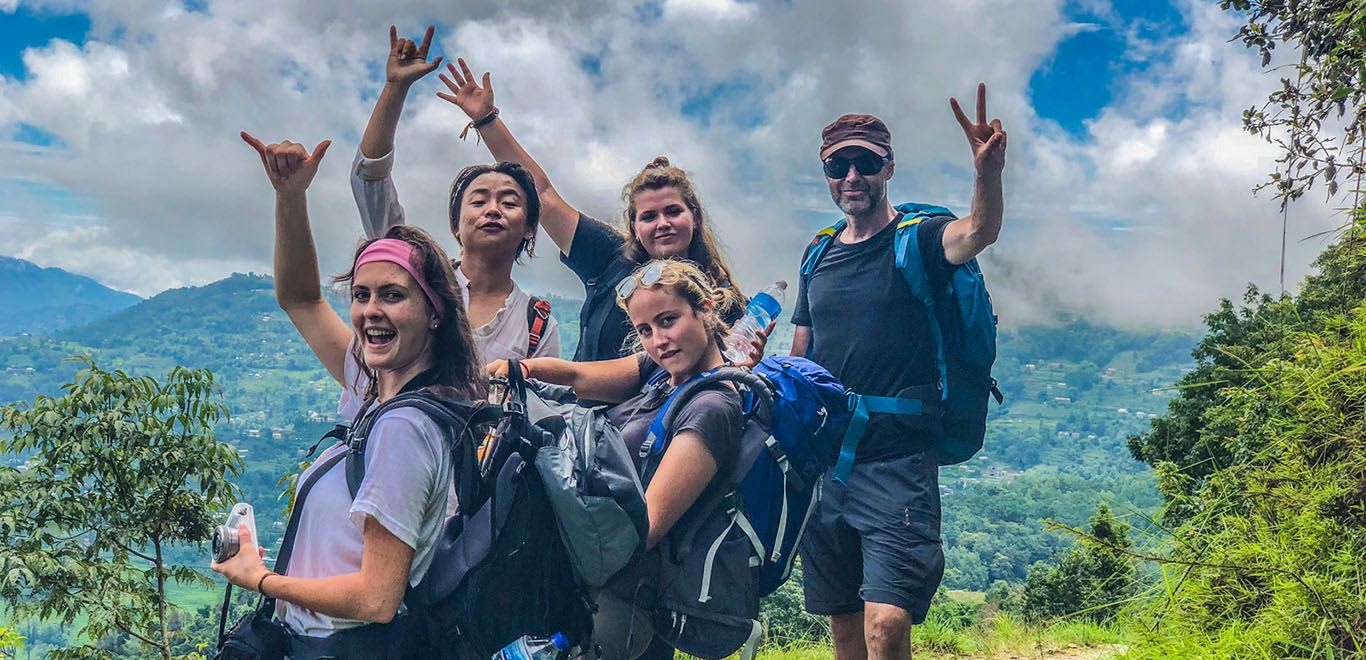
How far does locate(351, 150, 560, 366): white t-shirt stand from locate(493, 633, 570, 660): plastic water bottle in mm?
1026

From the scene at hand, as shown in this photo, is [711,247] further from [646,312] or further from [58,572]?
[58,572]

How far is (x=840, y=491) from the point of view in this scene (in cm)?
373

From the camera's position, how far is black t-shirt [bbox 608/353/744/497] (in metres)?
2.76

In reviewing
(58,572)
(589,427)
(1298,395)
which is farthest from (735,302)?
(58,572)

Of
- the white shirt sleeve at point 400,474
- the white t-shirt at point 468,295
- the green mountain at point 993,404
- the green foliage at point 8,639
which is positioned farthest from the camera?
the green mountain at point 993,404

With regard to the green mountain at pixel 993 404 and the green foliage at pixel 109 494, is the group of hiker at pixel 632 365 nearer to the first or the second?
the green foliage at pixel 109 494

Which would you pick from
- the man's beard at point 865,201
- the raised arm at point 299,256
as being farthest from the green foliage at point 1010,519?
the raised arm at point 299,256

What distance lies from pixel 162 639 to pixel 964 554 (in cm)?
4674

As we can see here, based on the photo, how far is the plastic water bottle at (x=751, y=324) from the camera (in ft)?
11.0

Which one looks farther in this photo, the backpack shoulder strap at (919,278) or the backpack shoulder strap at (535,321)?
the backpack shoulder strap at (919,278)

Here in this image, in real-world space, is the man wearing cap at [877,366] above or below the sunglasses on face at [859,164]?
below

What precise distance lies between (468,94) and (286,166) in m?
1.44

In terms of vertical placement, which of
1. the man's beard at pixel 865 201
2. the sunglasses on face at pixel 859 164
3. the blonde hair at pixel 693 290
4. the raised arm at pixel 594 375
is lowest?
the raised arm at pixel 594 375

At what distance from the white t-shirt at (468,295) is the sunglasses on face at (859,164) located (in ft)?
Result: 3.88
